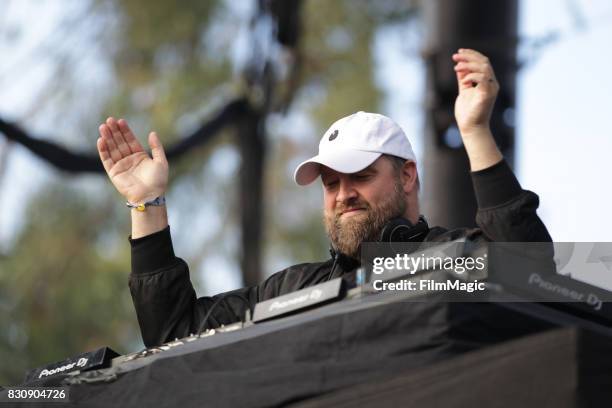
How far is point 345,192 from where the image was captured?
311cm

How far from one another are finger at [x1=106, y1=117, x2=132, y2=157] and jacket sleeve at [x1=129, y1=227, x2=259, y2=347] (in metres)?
0.29

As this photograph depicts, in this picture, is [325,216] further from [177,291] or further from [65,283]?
[65,283]

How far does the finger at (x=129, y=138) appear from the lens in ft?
10.8

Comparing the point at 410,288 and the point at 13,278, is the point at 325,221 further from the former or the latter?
the point at 13,278

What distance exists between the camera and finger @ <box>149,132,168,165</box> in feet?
10.6

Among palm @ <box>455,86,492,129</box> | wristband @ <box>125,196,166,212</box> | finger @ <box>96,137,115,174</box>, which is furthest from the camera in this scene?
finger @ <box>96,137,115,174</box>

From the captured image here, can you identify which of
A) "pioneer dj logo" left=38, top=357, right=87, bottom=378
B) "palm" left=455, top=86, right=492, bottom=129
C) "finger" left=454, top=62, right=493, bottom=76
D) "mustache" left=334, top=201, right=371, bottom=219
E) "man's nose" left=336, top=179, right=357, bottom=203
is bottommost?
"pioneer dj logo" left=38, top=357, right=87, bottom=378

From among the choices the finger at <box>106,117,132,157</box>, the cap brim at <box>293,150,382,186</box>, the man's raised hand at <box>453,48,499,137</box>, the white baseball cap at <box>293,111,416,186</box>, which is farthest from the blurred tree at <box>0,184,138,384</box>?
the man's raised hand at <box>453,48,499,137</box>

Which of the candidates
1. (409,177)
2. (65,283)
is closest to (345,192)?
(409,177)

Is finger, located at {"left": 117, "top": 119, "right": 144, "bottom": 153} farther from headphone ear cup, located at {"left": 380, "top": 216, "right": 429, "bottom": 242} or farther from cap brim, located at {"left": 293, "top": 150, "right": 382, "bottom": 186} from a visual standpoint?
headphone ear cup, located at {"left": 380, "top": 216, "right": 429, "bottom": 242}

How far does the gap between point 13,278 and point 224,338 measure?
8.90 m

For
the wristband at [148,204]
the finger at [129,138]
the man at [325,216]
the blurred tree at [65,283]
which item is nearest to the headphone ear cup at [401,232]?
the man at [325,216]

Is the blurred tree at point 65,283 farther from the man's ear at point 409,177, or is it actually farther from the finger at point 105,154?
the man's ear at point 409,177

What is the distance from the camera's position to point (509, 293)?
213cm
